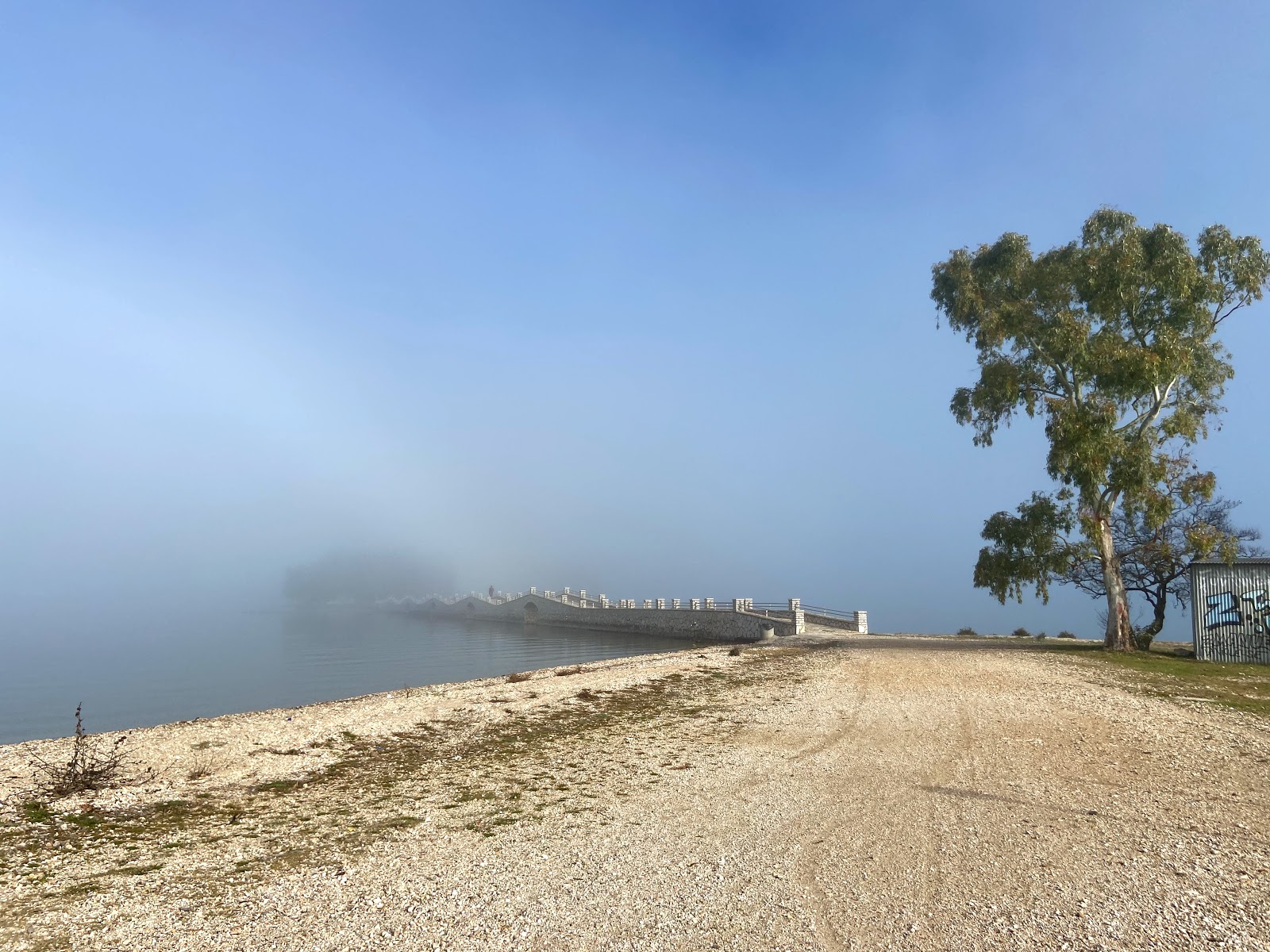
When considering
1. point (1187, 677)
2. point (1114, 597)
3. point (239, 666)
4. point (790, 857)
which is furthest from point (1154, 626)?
point (239, 666)

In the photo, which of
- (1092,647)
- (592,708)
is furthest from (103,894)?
(1092,647)

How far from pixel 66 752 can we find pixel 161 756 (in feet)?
6.86

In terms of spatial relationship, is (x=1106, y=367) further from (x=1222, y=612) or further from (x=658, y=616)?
(x=658, y=616)

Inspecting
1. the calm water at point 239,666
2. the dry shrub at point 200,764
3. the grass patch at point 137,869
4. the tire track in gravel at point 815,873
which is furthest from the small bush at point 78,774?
the calm water at point 239,666

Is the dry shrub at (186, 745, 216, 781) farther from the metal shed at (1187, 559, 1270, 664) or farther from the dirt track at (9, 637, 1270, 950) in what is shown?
the metal shed at (1187, 559, 1270, 664)

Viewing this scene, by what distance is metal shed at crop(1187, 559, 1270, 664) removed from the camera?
78.8 feet

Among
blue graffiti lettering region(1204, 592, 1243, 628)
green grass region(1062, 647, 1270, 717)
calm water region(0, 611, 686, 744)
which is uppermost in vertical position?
blue graffiti lettering region(1204, 592, 1243, 628)

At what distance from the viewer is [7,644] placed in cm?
7831

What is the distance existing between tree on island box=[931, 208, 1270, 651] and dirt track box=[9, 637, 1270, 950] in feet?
46.4

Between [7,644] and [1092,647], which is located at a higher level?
[1092,647]

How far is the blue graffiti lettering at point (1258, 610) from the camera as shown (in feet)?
78.6

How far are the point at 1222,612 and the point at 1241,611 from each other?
1.63 feet

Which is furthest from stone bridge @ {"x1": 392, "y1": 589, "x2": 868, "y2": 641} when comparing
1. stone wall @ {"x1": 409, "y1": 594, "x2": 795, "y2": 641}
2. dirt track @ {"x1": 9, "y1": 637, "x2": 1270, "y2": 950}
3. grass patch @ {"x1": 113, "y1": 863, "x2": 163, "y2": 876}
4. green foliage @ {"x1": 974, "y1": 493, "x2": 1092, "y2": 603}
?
grass patch @ {"x1": 113, "y1": 863, "x2": 163, "y2": 876}

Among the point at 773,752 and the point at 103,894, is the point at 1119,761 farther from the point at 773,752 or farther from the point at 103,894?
the point at 103,894
